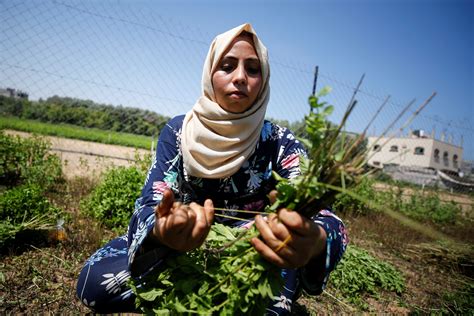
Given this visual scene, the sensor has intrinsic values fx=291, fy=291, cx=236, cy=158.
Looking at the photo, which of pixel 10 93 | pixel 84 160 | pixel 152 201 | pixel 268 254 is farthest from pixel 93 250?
pixel 10 93

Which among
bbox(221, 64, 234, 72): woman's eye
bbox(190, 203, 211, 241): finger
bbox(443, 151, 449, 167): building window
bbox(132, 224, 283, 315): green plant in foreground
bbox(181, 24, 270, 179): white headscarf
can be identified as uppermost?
bbox(443, 151, 449, 167): building window

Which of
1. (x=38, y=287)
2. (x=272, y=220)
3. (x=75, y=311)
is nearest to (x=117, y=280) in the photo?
(x=75, y=311)

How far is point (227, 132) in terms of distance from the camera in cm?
172

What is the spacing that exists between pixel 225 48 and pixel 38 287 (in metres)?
2.20

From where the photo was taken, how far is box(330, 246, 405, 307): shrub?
2941 mm

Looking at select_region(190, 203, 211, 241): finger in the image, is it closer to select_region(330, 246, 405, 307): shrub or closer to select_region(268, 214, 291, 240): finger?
select_region(268, 214, 291, 240): finger

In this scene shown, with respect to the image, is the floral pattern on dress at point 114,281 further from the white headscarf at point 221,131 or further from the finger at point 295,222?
the finger at point 295,222

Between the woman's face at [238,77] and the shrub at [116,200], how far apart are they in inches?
96.2

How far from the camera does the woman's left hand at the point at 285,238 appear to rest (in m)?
0.96

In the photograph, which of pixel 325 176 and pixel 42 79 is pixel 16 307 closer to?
pixel 325 176

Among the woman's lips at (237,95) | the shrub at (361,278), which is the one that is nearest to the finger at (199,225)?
the woman's lips at (237,95)

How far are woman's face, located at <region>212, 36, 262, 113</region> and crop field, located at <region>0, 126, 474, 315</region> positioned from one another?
3.93 ft

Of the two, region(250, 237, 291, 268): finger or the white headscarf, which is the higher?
the white headscarf

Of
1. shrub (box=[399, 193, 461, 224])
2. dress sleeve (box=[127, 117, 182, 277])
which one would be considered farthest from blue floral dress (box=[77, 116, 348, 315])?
shrub (box=[399, 193, 461, 224])
